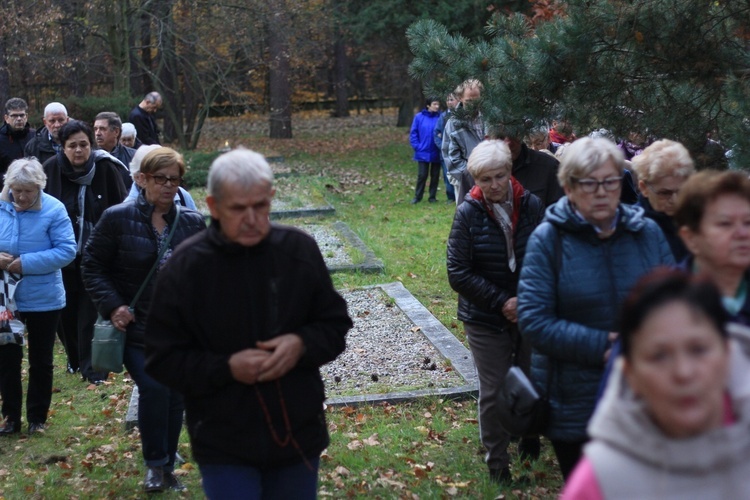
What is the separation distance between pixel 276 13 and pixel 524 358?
67.4ft

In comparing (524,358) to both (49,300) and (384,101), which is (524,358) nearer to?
(49,300)

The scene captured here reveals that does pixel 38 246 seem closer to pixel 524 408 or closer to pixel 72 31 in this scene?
pixel 524 408

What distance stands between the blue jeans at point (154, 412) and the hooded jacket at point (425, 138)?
1323 centimetres

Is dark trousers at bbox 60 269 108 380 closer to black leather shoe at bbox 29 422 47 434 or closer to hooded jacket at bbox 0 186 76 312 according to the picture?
black leather shoe at bbox 29 422 47 434

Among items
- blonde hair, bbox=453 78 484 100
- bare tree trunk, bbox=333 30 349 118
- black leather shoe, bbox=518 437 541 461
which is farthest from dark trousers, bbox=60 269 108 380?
bare tree trunk, bbox=333 30 349 118

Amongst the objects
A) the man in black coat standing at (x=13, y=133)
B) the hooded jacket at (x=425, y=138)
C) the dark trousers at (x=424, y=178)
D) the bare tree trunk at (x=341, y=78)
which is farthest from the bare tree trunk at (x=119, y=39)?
the bare tree trunk at (x=341, y=78)

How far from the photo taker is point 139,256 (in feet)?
19.6

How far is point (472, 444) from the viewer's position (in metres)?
7.04

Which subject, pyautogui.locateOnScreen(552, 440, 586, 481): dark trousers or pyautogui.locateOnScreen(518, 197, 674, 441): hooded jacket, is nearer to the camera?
pyautogui.locateOnScreen(518, 197, 674, 441): hooded jacket

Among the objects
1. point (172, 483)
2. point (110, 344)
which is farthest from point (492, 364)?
point (110, 344)

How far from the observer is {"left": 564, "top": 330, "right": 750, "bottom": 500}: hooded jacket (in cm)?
227

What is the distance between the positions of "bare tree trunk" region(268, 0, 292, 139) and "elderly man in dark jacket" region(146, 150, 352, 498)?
22542mm

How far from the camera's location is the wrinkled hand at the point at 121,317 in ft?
19.5

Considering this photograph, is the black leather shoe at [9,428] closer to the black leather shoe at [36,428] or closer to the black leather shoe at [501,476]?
the black leather shoe at [36,428]
